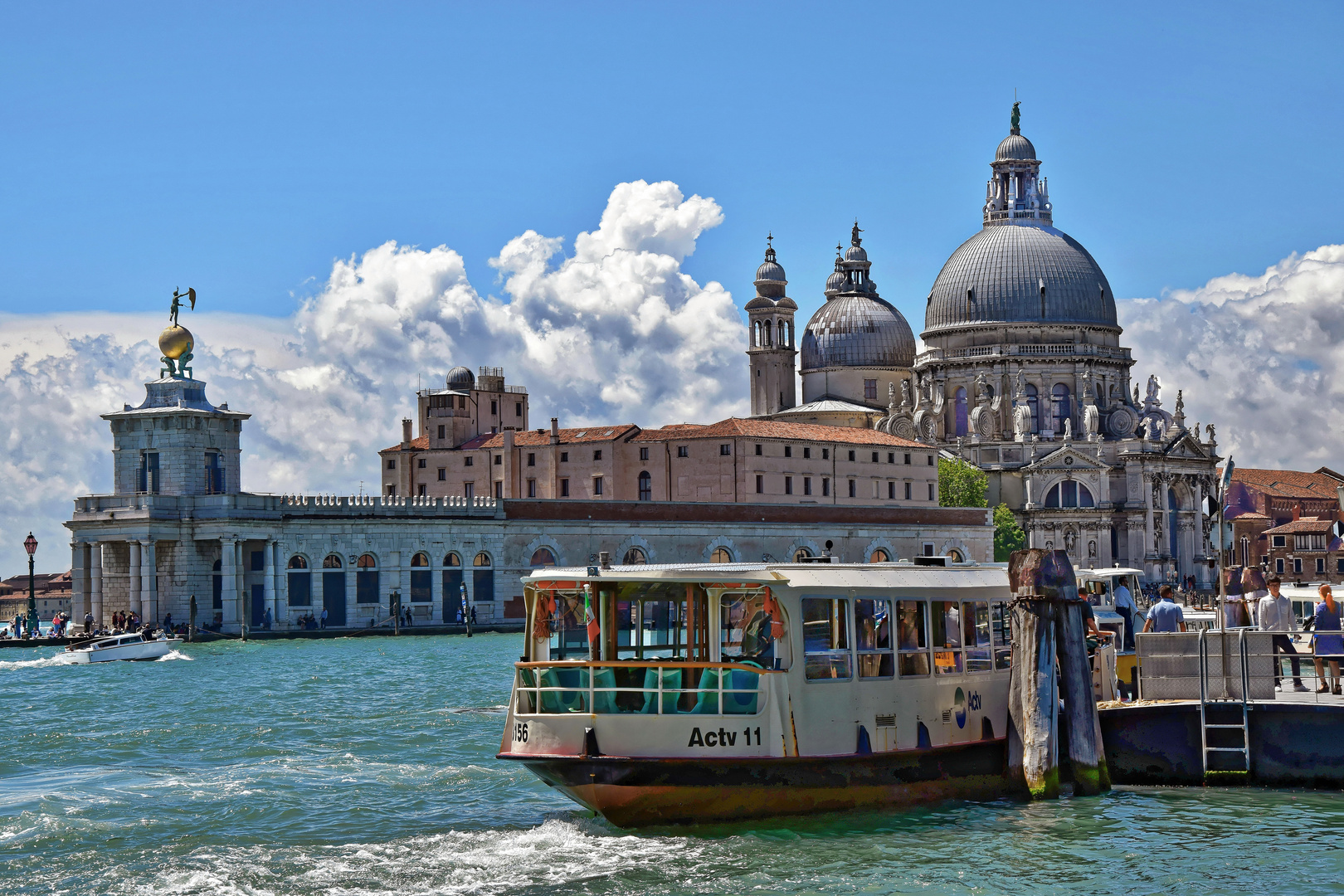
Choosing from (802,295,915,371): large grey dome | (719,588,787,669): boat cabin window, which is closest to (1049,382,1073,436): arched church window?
(802,295,915,371): large grey dome

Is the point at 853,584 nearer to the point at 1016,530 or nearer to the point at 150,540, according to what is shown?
the point at 150,540

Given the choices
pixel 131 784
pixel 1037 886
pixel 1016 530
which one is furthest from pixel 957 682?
pixel 1016 530

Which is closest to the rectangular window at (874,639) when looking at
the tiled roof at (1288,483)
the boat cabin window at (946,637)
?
the boat cabin window at (946,637)

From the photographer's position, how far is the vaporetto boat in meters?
17.3

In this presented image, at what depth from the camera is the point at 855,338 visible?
10219 cm

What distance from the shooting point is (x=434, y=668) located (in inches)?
1679

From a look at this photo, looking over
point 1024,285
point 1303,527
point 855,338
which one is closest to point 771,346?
point 855,338

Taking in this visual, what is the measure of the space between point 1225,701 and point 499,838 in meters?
7.81

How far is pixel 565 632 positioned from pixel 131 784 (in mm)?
6954

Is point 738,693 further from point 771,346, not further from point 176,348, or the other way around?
point 771,346

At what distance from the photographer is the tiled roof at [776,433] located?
76312 mm

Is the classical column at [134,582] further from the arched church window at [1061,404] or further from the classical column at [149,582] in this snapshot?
the arched church window at [1061,404]

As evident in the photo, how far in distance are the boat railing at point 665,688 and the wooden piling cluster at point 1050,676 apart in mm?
3199

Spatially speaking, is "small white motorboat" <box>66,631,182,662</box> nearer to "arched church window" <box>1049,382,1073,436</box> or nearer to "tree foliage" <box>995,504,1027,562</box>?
"tree foliage" <box>995,504,1027,562</box>
